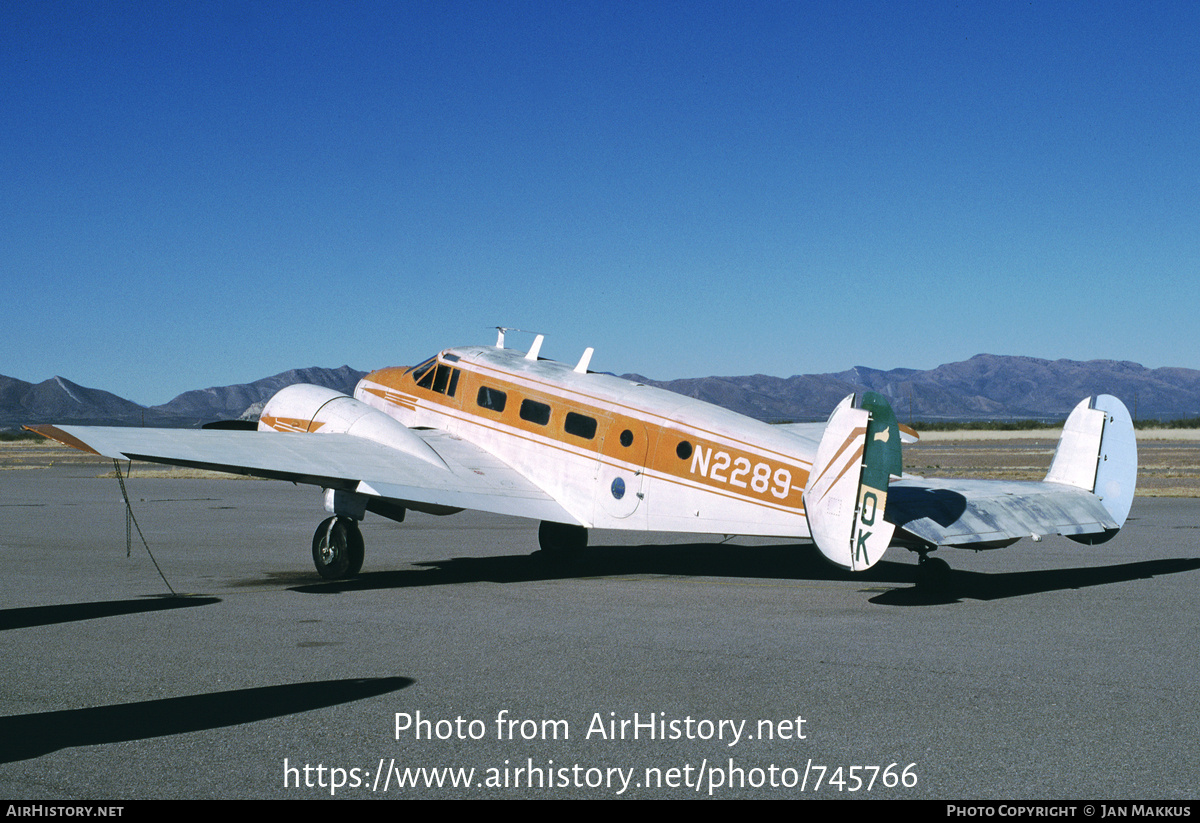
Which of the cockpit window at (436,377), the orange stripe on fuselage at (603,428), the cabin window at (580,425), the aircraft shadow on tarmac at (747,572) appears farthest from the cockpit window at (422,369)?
the cabin window at (580,425)

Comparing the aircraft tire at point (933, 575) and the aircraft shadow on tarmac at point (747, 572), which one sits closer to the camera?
the aircraft tire at point (933, 575)

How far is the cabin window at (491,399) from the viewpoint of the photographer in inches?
595

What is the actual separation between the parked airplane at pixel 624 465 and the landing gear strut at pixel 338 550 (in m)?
0.02

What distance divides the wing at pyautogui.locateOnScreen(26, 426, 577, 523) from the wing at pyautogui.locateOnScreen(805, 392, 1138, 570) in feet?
15.4

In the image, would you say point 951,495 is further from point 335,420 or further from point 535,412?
point 335,420

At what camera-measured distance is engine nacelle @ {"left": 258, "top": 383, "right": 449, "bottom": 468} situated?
14.5 meters

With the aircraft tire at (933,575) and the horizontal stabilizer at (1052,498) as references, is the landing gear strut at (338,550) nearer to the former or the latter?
the horizontal stabilizer at (1052,498)

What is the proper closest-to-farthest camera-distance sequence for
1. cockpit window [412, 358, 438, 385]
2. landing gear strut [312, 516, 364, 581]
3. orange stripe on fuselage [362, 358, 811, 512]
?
orange stripe on fuselage [362, 358, 811, 512], landing gear strut [312, 516, 364, 581], cockpit window [412, 358, 438, 385]

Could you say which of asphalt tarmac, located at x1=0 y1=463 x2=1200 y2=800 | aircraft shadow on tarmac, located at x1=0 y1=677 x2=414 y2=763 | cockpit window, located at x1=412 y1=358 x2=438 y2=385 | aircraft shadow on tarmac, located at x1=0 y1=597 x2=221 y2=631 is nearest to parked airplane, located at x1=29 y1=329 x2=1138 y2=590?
cockpit window, located at x1=412 y1=358 x2=438 y2=385

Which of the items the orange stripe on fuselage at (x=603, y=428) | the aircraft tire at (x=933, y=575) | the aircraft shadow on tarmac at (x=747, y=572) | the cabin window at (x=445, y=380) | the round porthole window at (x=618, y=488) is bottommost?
the aircraft shadow on tarmac at (x=747, y=572)

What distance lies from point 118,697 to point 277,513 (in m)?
18.6

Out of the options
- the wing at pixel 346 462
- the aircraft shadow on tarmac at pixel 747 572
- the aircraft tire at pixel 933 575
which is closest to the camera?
the aircraft tire at pixel 933 575

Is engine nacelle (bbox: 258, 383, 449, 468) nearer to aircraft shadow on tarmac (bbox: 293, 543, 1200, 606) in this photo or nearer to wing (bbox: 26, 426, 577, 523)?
wing (bbox: 26, 426, 577, 523)

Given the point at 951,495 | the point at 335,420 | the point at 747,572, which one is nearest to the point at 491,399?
the point at 335,420
